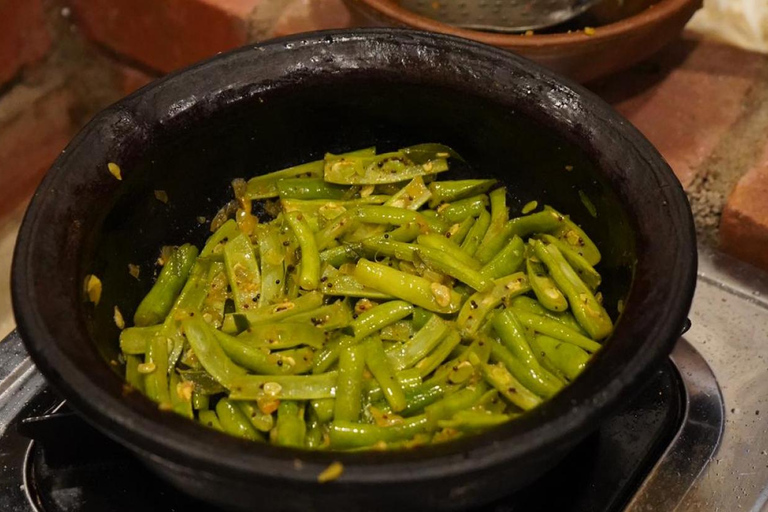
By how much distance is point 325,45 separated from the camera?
1.17 m

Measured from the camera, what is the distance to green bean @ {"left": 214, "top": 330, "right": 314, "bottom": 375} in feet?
3.23

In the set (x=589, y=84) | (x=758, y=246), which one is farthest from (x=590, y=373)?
(x=589, y=84)

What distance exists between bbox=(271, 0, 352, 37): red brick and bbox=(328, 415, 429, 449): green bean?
3.54 feet

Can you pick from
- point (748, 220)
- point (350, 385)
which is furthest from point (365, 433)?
A: point (748, 220)

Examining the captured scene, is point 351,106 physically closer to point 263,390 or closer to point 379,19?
point 379,19

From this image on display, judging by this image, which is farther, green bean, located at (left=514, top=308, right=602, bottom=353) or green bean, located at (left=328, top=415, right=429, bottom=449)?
green bean, located at (left=514, top=308, right=602, bottom=353)

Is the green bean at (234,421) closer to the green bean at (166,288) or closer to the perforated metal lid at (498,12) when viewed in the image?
the green bean at (166,288)

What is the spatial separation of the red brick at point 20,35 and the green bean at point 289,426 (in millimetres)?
1484

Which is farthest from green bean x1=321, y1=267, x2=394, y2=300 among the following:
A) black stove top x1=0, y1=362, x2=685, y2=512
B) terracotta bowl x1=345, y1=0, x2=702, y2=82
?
terracotta bowl x1=345, y1=0, x2=702, y2=82

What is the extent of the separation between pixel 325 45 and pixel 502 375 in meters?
0.55

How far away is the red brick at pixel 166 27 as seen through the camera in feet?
5.86

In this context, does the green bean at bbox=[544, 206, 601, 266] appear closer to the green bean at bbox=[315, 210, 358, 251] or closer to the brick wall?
the green bean at bbox=[315, 210, 358, 251]

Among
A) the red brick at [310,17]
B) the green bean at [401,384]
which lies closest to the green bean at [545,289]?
the green bean at [401,384]

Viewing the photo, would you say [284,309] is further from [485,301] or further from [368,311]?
[485,301]
